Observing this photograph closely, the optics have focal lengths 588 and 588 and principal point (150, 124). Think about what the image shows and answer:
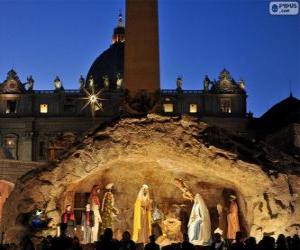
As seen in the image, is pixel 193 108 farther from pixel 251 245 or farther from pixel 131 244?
pixel 131 244

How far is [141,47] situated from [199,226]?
7166mm

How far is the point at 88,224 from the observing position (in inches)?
840

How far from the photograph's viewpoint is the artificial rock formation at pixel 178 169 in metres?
20.2

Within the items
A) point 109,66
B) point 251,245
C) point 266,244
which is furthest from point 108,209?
point 109,66

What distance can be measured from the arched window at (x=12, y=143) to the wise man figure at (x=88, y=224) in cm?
4401

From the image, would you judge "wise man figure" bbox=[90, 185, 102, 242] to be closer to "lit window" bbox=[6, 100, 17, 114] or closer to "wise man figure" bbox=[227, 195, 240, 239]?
"wise man figure" bbox=[227, 195, 240, 239]

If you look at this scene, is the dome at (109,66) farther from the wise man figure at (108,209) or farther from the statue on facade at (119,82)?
the wise man figure at (108,209)

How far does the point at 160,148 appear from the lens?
2150 cm

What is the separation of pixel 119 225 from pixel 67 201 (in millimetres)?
2620

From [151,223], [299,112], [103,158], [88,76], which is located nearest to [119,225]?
[151,223]

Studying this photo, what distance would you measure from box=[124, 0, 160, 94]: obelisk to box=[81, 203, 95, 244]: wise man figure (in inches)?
188

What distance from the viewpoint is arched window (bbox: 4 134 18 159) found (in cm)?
6400

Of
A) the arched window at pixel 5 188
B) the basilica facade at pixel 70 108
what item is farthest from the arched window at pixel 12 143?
the arched window at pixel 5 188

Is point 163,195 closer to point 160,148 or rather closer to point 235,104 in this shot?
point 160,148
